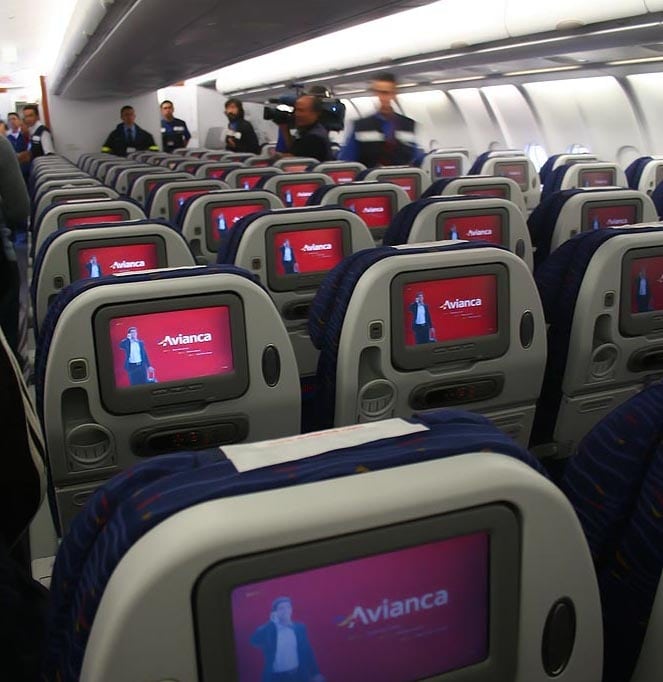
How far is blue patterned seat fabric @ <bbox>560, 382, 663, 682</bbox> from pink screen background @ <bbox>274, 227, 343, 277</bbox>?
2549 mm

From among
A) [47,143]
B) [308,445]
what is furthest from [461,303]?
[47,143]

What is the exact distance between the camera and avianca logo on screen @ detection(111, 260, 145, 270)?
3.54 m

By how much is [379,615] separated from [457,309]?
1.71m

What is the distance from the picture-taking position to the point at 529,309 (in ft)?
8.34

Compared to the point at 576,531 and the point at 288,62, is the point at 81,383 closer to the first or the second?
the point at 576,531

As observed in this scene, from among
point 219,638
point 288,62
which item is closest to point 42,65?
point 288,62

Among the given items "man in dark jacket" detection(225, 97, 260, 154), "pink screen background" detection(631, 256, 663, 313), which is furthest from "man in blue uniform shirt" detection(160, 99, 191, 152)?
"pink screen background" detection(631, 256, 663, 313)

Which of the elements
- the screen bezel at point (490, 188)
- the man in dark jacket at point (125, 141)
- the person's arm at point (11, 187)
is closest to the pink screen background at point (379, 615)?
the person's arm at point (11, 187)

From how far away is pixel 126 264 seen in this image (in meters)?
3.56

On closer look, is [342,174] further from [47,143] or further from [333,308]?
[47,143]

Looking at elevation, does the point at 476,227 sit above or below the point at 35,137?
below

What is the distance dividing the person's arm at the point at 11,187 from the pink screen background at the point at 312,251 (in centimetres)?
187

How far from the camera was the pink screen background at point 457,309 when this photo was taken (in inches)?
95.9

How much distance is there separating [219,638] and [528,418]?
2.20 meters
